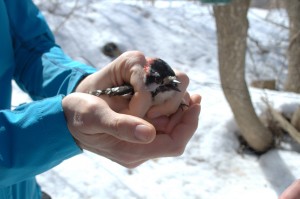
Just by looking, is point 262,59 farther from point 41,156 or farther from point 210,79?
point 41,156

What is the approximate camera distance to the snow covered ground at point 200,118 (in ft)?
8.25

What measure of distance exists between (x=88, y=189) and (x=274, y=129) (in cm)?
148

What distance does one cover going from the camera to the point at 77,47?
4191 mm

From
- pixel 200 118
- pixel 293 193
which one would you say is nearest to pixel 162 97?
pixel 293 193

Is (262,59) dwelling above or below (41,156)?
below

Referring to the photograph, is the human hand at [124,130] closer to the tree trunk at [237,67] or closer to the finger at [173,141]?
the finger at [173,141]

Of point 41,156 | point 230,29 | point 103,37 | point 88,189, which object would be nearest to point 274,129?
point 230,29

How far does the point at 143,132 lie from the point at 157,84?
220mm

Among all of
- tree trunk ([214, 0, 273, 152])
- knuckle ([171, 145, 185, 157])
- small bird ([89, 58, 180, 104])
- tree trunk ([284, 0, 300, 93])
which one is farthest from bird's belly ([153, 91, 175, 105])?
tree trunk ([284, 0, 300, 93])

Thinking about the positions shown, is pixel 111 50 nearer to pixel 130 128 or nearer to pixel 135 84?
pixel 135 84

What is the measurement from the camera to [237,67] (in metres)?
2.55

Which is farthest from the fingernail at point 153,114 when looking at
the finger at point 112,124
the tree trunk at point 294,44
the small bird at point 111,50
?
the small bird at point 111,50

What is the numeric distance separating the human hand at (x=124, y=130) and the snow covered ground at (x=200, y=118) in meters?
1.64

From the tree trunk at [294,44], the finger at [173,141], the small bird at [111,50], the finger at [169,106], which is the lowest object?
the small bird at [111,50]
